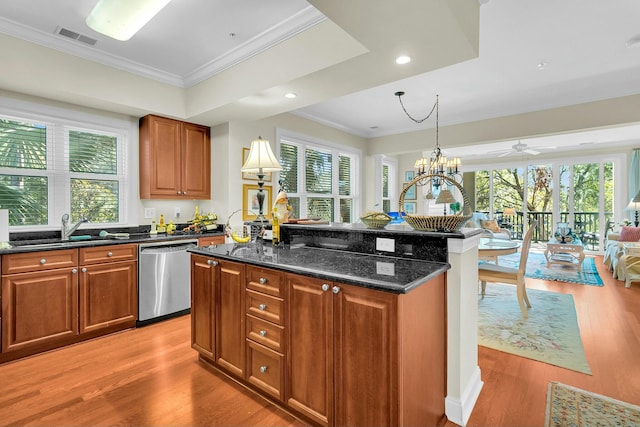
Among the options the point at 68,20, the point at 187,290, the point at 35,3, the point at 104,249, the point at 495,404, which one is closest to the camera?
the point at 495,404

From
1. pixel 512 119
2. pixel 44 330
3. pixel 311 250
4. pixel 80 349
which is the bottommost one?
pixel 80 349

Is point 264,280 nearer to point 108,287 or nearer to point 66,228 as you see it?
point 108,287

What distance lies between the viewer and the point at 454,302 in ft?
5.76

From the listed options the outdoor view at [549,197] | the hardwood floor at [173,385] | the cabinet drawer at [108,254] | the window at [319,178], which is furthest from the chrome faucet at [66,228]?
the outdoor view at [549,197]

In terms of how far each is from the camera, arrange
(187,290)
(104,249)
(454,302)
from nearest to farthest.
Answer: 1. (454,302)
2. (104,249)
3. (187,290)

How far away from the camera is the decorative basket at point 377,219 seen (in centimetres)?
214

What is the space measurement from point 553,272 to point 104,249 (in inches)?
264

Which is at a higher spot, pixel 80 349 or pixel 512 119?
pixel 512 119

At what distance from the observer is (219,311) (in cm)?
218

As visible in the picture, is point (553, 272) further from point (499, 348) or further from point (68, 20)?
point (68, 20)

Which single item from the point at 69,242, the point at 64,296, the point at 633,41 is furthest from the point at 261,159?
the point at 633,41

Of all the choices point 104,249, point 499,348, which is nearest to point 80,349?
point 104,249

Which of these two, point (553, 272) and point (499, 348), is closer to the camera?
point (499, 348)

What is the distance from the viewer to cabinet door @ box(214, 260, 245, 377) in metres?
2.02
